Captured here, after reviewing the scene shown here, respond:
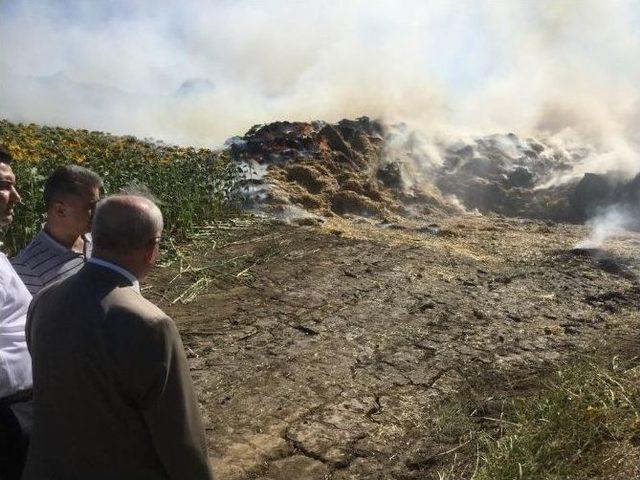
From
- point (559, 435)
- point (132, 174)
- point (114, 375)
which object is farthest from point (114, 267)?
point (132, 174)

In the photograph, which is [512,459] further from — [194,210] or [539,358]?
[194,210]

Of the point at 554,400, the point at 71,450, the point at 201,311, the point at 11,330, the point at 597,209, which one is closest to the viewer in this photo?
→ the point at 71,450

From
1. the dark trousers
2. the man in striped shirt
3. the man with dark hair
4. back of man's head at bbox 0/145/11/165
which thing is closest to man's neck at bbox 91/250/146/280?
the man with dark hair

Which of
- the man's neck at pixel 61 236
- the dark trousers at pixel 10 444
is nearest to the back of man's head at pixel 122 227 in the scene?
the dark trousers at pixel 10 444

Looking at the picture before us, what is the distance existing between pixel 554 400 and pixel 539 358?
1.30 metres

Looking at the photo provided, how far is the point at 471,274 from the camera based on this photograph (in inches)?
295

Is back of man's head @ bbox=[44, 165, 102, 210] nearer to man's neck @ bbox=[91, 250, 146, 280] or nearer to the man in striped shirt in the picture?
the man in striped shirt

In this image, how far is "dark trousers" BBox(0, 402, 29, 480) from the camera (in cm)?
245

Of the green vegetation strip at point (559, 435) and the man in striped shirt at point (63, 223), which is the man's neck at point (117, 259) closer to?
the man in striped shirt at point (63, 223)

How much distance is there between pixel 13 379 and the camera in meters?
2.45

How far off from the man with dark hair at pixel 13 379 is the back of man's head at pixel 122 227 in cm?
70

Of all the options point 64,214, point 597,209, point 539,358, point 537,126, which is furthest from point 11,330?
point 537,126

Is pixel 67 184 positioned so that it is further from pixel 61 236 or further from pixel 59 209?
pixel 61 236

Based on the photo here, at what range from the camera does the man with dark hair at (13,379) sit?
2.42m
